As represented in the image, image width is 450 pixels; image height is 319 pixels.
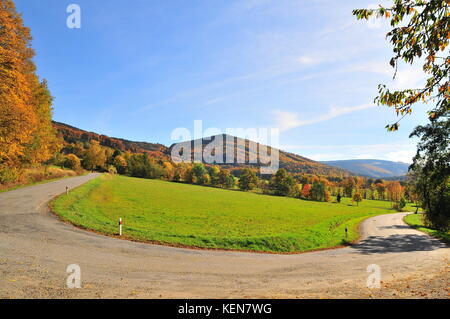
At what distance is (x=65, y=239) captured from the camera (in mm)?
11406

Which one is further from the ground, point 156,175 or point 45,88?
point 45,88

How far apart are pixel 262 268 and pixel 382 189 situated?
144163mm

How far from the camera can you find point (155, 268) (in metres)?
8.95

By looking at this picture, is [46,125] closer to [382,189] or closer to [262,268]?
[262,268]

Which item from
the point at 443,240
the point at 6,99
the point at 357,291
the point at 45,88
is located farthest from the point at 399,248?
the point at 45,88

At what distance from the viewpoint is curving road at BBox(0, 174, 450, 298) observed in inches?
264

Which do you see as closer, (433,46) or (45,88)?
(433,46)
